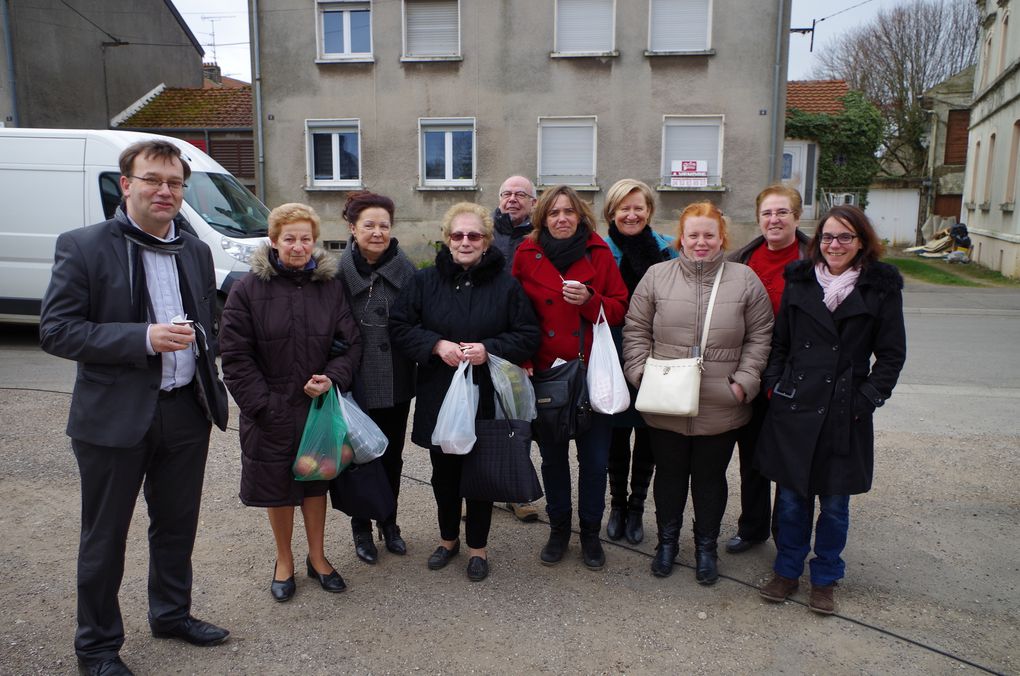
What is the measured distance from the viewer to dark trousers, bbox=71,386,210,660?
115 inches

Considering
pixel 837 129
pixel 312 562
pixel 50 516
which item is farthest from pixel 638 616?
pixel 837 129

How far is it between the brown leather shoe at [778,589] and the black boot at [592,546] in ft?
2.59

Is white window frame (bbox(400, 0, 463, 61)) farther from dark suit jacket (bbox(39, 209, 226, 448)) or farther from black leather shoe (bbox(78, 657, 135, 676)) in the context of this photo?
black leather shoe (bbox(78, 657, 135, 676))

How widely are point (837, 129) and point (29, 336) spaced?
21975 mm

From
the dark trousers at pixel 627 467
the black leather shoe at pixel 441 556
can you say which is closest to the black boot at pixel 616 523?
the dark trousers at pixel 627 467

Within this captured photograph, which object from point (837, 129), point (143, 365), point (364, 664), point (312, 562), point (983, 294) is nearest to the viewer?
point (143, 365)

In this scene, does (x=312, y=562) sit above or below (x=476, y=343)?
below

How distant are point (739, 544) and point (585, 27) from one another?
14.7 meters

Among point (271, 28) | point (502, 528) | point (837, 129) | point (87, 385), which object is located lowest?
point (502, 528)

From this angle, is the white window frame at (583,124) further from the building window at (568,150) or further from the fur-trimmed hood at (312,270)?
the fur-trimmed hood at (312,270)

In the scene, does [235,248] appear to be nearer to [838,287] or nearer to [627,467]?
[627,467]

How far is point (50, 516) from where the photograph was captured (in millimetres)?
4469

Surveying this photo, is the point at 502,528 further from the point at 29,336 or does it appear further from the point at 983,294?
the point at 983,294

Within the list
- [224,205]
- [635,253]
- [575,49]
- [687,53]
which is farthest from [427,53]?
[635,253]
